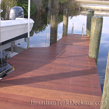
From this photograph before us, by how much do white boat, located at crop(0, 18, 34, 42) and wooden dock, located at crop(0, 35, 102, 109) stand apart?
2.71ft

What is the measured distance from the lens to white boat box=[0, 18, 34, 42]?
15.3 ft

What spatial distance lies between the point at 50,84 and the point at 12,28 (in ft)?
9.21

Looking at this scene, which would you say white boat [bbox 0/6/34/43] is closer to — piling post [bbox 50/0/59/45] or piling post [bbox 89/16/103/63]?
piling post [bbox 50/0/59/45]

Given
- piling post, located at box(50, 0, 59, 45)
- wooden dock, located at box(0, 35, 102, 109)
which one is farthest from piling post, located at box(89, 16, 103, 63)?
piling post, located at box(50, 0, 59, 45)

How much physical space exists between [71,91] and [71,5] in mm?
17302

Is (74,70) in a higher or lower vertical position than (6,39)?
lower

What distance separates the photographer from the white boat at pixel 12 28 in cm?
467

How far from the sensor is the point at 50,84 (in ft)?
9.95

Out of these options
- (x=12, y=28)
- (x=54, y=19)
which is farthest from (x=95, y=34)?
(x=12, y=28)

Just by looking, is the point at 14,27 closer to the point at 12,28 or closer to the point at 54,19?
the point at 12,28

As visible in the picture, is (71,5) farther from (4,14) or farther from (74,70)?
(74,70)

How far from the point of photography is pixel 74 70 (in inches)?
148

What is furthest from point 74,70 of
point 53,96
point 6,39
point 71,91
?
point 6,39

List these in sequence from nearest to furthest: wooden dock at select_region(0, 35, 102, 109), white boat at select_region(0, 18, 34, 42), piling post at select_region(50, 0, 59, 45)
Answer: wooden dock at select_region(0, 35, 102, 109) < white boat at select_region(0, 18, 34, 42) < piling post at select_region(50, 0, 59, 45)
